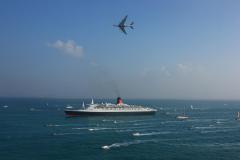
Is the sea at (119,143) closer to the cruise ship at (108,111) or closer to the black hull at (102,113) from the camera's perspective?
the black hull at (102,113)

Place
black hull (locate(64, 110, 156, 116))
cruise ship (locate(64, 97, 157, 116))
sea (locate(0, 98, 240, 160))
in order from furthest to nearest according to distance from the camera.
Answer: cruise ship (locate(64, 97, 157, 116))
black hull (locate(64, 110, 156, 116))
sea (locate(0, 98, 240, 160))

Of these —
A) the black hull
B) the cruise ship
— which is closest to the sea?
the black hull

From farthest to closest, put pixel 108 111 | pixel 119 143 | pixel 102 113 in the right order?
pixel 108 111 < pixel 102 113 < pixel 119 143

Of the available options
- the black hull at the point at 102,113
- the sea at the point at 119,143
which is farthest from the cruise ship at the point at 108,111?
the sea at the point at 119,143

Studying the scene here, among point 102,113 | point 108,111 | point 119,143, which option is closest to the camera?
point 119,143

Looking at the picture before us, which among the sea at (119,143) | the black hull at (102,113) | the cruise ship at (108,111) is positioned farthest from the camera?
the cruise ship at (108,111)

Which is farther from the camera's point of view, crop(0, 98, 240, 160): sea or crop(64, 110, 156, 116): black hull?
crop(64, 110, 156, 116): black hull

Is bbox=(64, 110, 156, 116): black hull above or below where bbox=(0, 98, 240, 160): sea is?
above

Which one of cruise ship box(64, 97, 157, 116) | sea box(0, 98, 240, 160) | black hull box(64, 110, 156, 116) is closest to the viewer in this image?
sea box(0, 98, 240, 160)

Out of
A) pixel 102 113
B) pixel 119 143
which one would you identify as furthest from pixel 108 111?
pixel 119 143

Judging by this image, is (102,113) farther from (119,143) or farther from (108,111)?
(119,143)

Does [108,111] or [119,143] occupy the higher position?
[108,111]

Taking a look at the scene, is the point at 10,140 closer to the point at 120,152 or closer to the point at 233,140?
the point at 120,152

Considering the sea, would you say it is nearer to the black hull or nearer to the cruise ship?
the black hull
